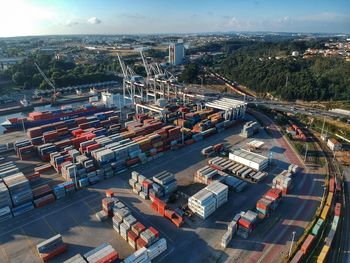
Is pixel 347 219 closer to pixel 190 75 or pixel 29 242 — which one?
pixel 29 242

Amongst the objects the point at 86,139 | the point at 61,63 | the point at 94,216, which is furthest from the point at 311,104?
the point at 61,63

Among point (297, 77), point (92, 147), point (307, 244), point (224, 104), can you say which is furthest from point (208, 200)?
point (297, 77)

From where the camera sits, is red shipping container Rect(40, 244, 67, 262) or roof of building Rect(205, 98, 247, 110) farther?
roof of building Rect(205, 98, 247, 110)

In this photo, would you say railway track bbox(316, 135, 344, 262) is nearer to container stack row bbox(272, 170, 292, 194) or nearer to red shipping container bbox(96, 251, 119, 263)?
container stack row bbox(272, 170, 292, 194)

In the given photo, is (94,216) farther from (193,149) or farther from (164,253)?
(193,149)

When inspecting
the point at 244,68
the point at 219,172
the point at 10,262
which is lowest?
the point at 10,262

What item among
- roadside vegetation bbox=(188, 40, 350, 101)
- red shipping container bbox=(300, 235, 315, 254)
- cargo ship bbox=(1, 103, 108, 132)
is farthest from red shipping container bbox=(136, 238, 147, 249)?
roadside vegetation bbox=(188, 40, 350, 101)
